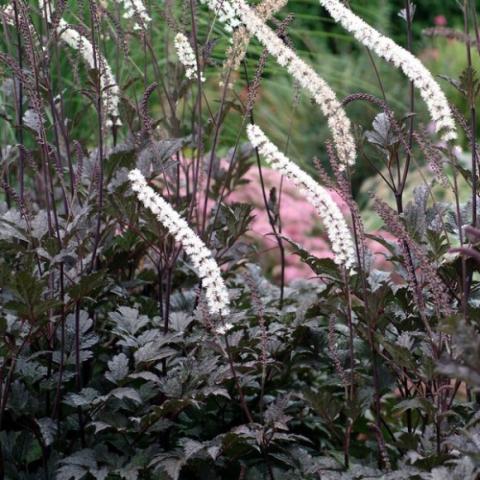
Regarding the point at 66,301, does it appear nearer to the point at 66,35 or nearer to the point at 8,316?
the point at 8,316

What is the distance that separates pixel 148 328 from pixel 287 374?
1.25 feet

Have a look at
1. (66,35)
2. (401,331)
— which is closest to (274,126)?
(66,35)

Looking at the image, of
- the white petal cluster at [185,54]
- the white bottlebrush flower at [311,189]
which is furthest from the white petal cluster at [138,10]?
the white bottlebrush flower at [311,189]

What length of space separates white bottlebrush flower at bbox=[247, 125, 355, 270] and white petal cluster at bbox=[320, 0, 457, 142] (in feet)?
0.93

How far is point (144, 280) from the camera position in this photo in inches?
107

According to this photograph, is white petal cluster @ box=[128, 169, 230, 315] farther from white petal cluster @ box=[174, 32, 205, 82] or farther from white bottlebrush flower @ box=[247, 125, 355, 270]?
white petal cluster @ box=[174, 32, 205, 82]

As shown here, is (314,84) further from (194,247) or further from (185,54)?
(185,54)

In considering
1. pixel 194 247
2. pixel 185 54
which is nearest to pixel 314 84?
pixel 194 247

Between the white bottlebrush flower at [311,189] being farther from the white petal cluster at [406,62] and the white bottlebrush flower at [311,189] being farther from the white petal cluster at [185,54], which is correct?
the white petal cluster at [185,54]

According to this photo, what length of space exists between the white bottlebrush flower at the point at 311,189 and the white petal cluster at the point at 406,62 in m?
0.28

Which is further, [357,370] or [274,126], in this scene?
[274,126]

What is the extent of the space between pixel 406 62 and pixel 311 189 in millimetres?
318

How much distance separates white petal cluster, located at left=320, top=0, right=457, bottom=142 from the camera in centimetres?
190

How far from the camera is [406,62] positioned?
74.6 inches
